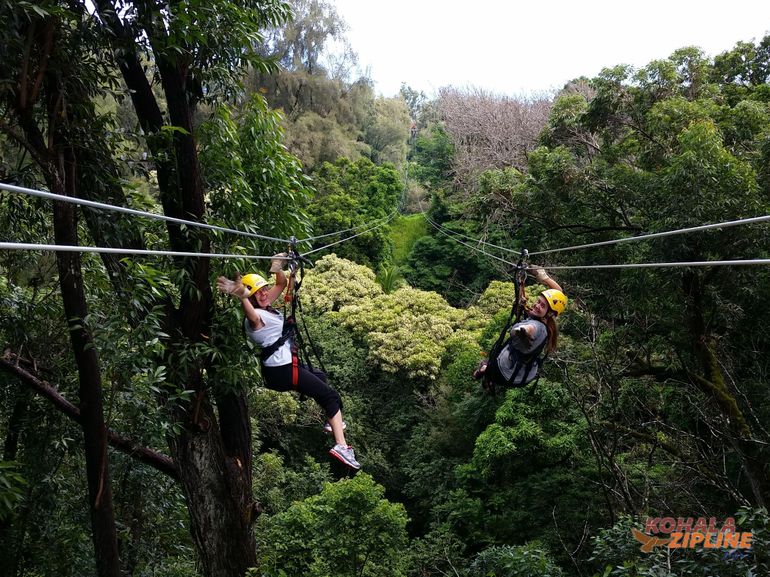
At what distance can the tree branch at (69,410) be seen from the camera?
16.2 ft

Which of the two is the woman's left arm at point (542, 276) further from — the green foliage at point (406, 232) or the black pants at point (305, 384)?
the green foliage at point (406, 232)

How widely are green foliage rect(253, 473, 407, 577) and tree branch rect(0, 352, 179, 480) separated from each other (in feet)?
13.5

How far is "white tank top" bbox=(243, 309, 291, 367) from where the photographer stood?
4.15m

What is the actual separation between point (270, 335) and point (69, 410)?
1846mm

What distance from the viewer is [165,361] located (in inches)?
183

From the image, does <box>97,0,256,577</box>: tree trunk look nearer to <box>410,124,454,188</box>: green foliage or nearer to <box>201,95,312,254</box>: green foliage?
<box>201,95,312,254</box>: green foliage

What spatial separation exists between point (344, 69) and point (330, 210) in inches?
267

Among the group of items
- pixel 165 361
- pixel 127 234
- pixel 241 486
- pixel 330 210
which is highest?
pixel 330 210

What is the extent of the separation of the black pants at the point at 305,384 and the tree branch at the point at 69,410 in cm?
137

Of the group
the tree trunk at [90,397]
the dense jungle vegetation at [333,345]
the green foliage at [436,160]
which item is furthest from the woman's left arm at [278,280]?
the green foliage at [436,160]

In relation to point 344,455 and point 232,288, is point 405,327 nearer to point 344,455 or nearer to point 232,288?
point 344,455

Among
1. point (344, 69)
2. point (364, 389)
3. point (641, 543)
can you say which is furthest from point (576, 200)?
point (344, 69)

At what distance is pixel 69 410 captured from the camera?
4.92 metres

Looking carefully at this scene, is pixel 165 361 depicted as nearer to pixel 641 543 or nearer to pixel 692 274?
pixel 641 543
